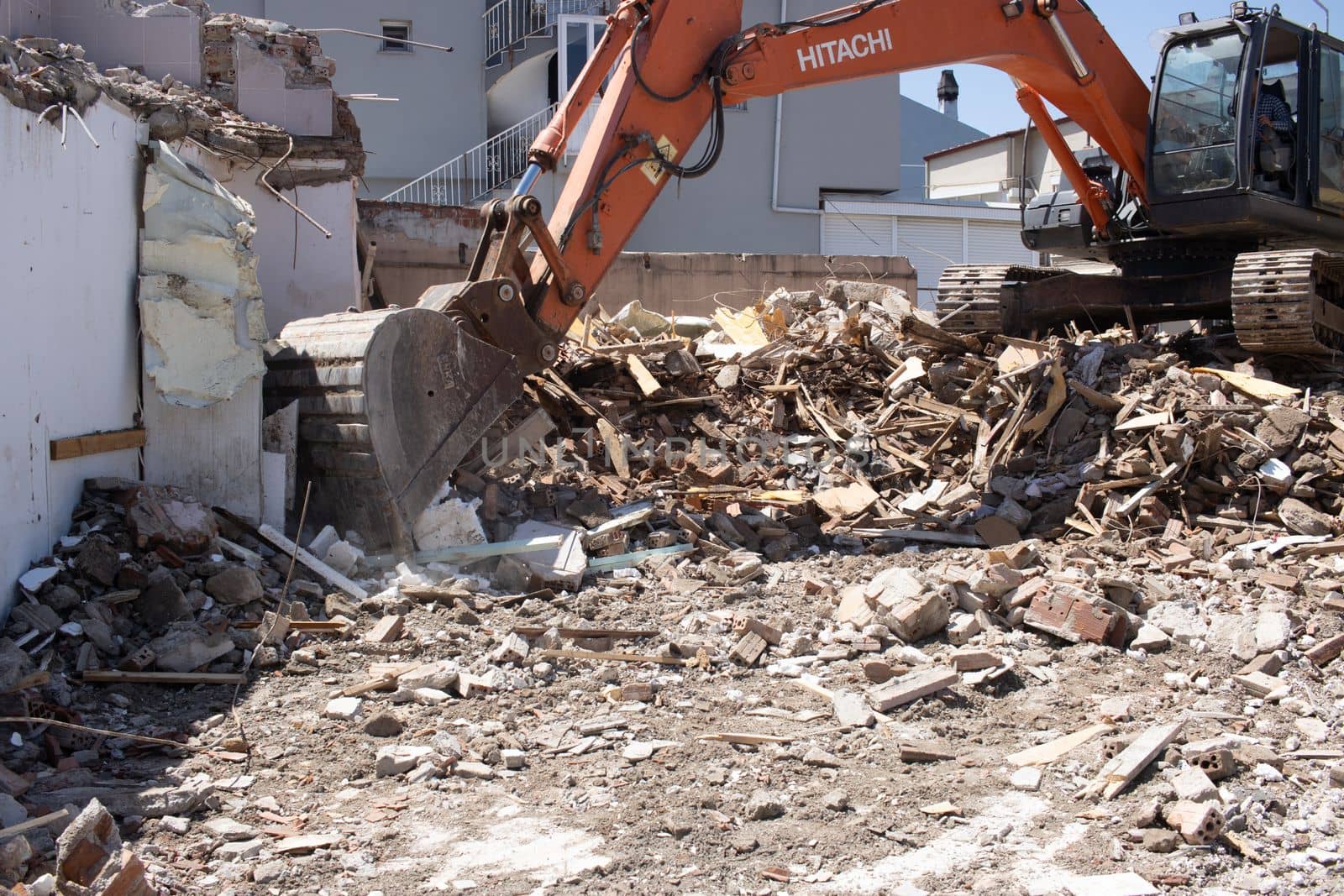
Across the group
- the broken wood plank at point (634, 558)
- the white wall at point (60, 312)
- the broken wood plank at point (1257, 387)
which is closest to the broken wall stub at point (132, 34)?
the white wall at point (60, 312)

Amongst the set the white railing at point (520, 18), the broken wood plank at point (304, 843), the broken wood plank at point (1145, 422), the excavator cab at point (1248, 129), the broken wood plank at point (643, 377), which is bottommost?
the broken wood plank at point (304, 843)

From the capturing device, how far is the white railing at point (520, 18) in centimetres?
2050

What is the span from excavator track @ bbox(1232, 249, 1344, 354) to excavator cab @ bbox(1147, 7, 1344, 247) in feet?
1.66

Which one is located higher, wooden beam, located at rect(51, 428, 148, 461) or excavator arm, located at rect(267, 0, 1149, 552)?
excavator arm, located at rect(267, 0, 1149, 552)

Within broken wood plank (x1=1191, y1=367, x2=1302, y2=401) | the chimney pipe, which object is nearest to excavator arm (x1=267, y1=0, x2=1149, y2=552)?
broken wood plank (x1=1191, y1=367, x2=1302, y2=401)

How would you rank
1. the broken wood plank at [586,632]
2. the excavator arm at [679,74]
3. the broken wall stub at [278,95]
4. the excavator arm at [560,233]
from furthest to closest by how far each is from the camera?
1. the broken wall stub at [278,95]
2. the excavator arm at [679,74]
3. the excavator arm at [560,233]
4. the broken wood plank at [586,632]

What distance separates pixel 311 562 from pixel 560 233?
8.67 ft

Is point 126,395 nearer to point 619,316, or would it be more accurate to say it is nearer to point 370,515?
point 370,515

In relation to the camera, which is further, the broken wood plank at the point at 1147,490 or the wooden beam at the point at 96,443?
the broken wood plank at the point at 1147,490

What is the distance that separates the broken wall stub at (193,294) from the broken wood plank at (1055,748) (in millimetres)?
4732

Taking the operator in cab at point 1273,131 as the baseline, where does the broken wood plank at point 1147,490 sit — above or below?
below

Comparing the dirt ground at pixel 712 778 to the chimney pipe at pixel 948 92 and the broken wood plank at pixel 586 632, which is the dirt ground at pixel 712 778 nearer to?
the broken wood plank at pixel 586 632

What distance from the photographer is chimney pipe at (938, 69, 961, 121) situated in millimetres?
33219

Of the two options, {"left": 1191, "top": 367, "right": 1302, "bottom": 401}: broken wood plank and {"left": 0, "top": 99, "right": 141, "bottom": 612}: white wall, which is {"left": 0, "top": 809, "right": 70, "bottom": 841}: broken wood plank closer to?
{"left": 0, "top": 99, "right": 141, "bottom": 612}: white wall
